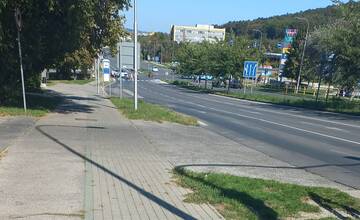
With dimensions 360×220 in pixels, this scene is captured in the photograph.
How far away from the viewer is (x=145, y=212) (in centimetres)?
677

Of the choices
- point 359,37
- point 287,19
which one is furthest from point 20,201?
point 287,19

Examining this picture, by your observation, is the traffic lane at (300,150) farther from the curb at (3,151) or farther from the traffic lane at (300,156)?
the curb at (3,151)

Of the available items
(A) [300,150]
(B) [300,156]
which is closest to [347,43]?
(A) [300,150]

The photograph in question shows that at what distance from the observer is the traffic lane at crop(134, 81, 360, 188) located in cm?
1181

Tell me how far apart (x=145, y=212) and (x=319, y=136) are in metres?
15.0

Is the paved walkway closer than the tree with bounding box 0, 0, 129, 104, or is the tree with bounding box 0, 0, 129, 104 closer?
the paved walkway

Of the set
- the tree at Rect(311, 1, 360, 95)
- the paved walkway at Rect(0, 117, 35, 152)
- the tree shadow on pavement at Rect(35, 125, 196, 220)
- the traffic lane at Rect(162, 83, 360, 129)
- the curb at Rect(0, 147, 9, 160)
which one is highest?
the tree at Rect(311, 1, 360, 95)

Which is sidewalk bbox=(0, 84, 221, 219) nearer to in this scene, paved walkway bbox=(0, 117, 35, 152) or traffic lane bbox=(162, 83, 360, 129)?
paved walkway bbox=(0, 117, 35, 152)

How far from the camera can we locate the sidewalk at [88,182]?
22.0 feet

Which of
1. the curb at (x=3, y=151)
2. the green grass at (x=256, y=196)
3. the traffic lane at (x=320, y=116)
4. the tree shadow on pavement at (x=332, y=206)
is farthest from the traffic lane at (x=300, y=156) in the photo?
the traffic lane at (x=320, y=116)

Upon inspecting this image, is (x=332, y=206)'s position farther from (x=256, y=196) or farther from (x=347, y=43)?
(x=347, y=43)

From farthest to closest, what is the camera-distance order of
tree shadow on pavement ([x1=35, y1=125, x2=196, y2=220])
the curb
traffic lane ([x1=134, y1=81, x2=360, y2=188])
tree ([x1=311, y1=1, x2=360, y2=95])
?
tree ([x1=311, y1=1, x2=360, y2=95]) < traffic lane ([x1=134, y1=81, x2=360, y2=188]) < the curb < tree shadow on pavement ([x1=35, y1=125, x2=196, y2=220])

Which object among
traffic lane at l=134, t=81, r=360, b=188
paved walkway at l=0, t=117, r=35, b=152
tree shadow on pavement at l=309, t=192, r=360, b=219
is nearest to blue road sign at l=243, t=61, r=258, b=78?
traffic lane at l=134, t=81, r=360, b=188

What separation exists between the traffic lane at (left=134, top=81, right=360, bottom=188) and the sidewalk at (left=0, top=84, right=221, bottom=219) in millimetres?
3467
